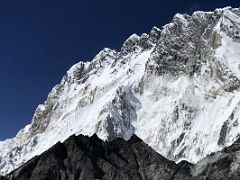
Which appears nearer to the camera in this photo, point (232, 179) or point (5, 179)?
point (5, 179)

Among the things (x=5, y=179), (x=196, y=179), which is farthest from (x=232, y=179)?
(x=5, y=179)

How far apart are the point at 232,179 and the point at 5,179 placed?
2846cm

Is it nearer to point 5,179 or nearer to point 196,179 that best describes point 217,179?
point 196,179

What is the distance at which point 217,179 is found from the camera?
8775 centimetres

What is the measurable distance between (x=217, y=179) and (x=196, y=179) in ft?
19.1

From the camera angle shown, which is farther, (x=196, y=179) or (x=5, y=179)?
(x=196, y=179)

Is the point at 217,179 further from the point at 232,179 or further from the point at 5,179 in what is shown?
the point at 5,179

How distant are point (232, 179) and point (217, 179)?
16.0 ft

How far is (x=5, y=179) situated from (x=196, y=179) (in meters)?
24.5

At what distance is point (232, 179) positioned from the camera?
3620 inches

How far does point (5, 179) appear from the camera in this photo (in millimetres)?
85938

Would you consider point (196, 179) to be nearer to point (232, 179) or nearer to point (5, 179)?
point (232, 179)

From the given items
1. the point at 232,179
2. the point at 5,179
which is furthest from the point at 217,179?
the point at 5,179
